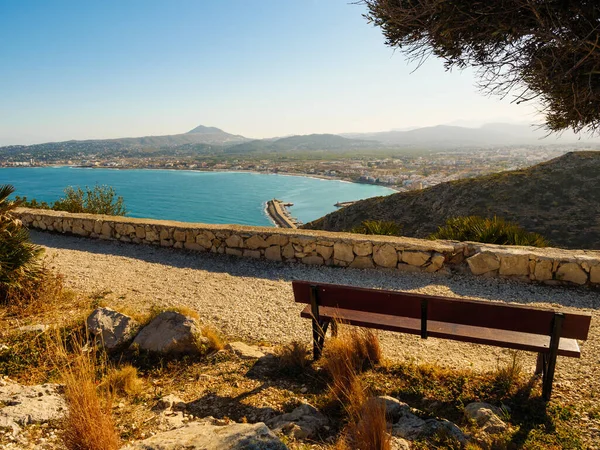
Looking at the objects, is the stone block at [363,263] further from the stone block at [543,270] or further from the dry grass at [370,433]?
the dry grass at [370,433]

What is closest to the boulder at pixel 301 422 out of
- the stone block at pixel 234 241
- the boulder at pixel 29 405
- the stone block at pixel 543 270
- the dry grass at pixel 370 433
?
the dry grass at pixel 370 433

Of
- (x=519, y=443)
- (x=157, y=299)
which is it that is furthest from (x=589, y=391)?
(x=157, y=299)

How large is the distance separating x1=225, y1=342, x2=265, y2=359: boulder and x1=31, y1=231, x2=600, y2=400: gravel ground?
1.41ft

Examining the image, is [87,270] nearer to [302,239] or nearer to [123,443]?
[302,239]

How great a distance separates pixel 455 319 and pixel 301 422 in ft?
5.08

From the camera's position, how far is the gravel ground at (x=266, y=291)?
3857 millimetres

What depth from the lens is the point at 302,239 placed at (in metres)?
7.04

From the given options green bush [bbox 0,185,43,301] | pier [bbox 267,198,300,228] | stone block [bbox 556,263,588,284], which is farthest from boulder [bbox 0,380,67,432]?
pier [bbox 267,198,300,228]

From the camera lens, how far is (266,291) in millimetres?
5895

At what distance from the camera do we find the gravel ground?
152 inches

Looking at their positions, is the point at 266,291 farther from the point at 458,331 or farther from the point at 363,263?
the point at 458,331

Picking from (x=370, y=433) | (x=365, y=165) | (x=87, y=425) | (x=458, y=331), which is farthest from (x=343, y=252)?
(x=365, y=165)

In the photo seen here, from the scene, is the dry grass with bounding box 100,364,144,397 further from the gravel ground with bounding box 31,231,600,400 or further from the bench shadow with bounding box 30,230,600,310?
the bench shadow with bounding box 30,230,600,310

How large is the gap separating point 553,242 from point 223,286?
393 inches
